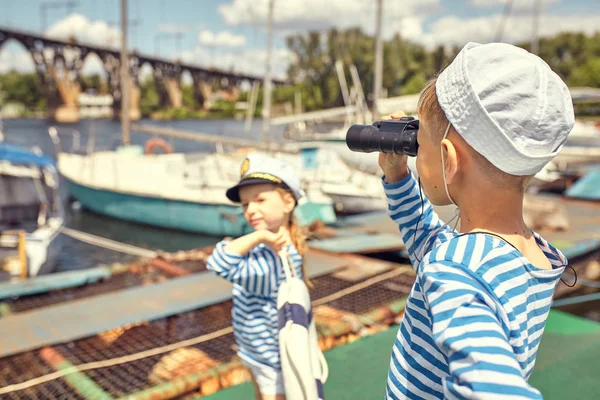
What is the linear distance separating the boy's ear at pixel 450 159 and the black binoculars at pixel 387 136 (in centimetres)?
19

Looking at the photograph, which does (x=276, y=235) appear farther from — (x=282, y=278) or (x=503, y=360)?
(x=503, y=360)

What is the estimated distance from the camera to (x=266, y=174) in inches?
98.9

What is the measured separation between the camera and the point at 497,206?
114 centimetres

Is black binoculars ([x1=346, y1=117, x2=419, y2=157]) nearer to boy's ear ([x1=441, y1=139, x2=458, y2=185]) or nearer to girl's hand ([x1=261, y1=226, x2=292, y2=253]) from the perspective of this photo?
boy's ear ([x1=441, y1=139, x2=458, y2=185])

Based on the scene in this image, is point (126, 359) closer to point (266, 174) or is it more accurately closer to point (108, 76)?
point (266, 174)

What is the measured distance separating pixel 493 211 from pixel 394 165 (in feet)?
1.70

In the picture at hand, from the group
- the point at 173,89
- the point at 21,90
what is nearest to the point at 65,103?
the point at 173,89

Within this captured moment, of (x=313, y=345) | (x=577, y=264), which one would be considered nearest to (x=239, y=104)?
(x=577, y=264)

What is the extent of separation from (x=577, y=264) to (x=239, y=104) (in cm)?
7257

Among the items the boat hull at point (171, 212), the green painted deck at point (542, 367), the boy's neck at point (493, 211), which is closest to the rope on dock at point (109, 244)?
the boat hull at point (171, 212)

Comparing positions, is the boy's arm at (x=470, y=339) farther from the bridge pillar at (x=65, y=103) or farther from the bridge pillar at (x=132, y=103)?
the bridge pillar at (x=65, y=103)

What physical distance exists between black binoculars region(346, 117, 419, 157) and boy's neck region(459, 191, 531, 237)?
23 centimetres

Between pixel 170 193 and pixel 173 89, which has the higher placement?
pixel 173 89

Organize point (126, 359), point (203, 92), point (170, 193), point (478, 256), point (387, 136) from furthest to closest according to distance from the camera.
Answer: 1. point (203, 92)
2. point (170, 193)
3. point (126, 359)
4. point (387, 136)
5. point (478, 256)
